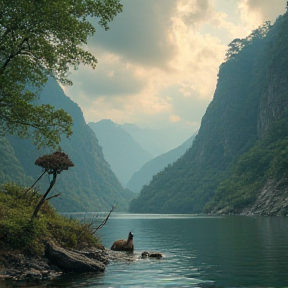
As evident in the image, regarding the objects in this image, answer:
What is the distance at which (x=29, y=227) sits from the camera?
1113 inches

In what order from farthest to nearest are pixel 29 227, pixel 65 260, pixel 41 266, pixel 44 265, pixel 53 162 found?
pixel 53 162 < pixel 29 227 < pixel 65 260 < pixel 44 265 < pixel 41 266

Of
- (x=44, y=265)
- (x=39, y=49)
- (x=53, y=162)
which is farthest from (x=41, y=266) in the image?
(x=39, y=49)

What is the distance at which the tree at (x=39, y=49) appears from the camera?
25.6 m

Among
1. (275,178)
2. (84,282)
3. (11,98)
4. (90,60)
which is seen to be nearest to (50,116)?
(11,98)

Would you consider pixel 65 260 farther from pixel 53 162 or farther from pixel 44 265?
pixel 53 162

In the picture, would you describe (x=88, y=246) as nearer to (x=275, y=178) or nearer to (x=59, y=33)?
(x=59, y=33)

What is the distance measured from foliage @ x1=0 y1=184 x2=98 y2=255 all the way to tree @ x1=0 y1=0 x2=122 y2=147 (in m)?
5.83

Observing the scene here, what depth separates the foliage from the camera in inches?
1067

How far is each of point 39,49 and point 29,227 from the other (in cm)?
1210

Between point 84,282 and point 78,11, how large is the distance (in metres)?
17.4

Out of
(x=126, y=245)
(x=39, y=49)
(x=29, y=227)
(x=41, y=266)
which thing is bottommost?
(x=41, y=266)

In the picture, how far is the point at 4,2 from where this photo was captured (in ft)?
83.7

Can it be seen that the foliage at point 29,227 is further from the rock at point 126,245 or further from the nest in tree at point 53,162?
the rock at point 126,245

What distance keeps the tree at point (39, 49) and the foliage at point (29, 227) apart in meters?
5.83
